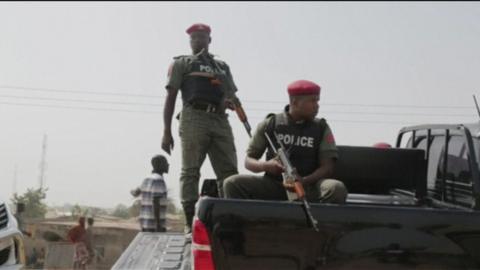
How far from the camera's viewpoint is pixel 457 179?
12.9 feet

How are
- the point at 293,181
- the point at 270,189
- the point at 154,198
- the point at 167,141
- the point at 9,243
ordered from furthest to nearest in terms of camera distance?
the point at 154,198 → the point at 167,141 → the point at 9,243 → the point at 270,189 → the point at 293,181

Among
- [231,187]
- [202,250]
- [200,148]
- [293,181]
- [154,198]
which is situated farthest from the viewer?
[154,198]

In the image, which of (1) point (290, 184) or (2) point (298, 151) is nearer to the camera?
(1) point (290, 184)

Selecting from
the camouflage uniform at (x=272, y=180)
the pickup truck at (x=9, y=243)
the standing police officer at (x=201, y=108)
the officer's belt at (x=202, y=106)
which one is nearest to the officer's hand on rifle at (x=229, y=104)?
the standing police officer at (x=201, y=108)

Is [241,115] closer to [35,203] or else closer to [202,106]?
[202,106]

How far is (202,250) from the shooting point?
2.70 metres

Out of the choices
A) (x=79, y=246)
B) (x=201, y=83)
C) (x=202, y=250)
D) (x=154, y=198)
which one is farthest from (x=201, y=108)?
(x=79, y=246)

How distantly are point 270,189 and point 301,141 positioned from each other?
1.17 ft

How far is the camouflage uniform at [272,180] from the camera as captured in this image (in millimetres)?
3604

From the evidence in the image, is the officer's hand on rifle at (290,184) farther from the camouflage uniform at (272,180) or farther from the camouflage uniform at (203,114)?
the camouflage uniform at (203,114)

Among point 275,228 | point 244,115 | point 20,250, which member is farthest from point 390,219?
point 20,250

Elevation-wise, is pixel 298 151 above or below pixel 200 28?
below

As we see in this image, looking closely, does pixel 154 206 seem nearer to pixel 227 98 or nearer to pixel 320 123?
pixel 227 98

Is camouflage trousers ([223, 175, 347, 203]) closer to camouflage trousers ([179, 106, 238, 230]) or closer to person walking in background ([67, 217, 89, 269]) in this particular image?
camouflage trousers ([179, 106, 238, 230])
